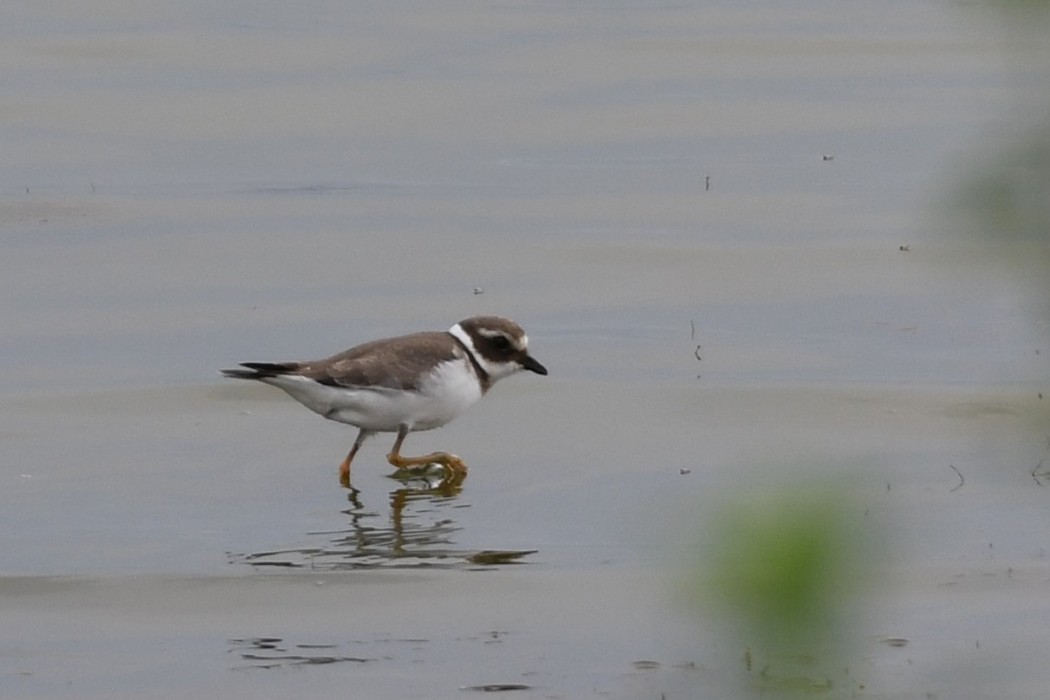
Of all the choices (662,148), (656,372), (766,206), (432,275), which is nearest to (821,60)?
(662,148)

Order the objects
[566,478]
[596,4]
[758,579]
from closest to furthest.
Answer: [758,579], [566,478], [596,4]

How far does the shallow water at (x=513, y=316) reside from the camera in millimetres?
7051

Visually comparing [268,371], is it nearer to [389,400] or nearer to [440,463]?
[389,400]

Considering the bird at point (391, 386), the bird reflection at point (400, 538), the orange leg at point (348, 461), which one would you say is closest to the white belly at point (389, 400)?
the bird at point (391, 386)

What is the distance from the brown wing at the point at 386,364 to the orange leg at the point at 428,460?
31 centimetres

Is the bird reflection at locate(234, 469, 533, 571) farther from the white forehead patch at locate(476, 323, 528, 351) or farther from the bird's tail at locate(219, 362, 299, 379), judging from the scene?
the white forehead patch at locate(476, 323, 528, 351)

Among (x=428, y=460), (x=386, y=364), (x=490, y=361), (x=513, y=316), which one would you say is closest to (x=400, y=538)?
(x=428, y=460)

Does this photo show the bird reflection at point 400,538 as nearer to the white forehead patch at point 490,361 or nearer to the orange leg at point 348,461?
the orange leg at point 348,461

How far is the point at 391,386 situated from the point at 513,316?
4.15m

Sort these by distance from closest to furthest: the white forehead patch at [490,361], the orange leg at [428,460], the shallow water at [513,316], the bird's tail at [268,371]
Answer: the shallow water at [513,316]
the bird's tail at [268,371]
the orange leg at [428,460]
the white forehead patch at [490,361]

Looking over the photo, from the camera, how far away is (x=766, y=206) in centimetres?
1697

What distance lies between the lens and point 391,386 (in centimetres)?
971

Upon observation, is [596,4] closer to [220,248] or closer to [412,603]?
[220,248]

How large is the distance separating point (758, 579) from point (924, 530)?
692cm
